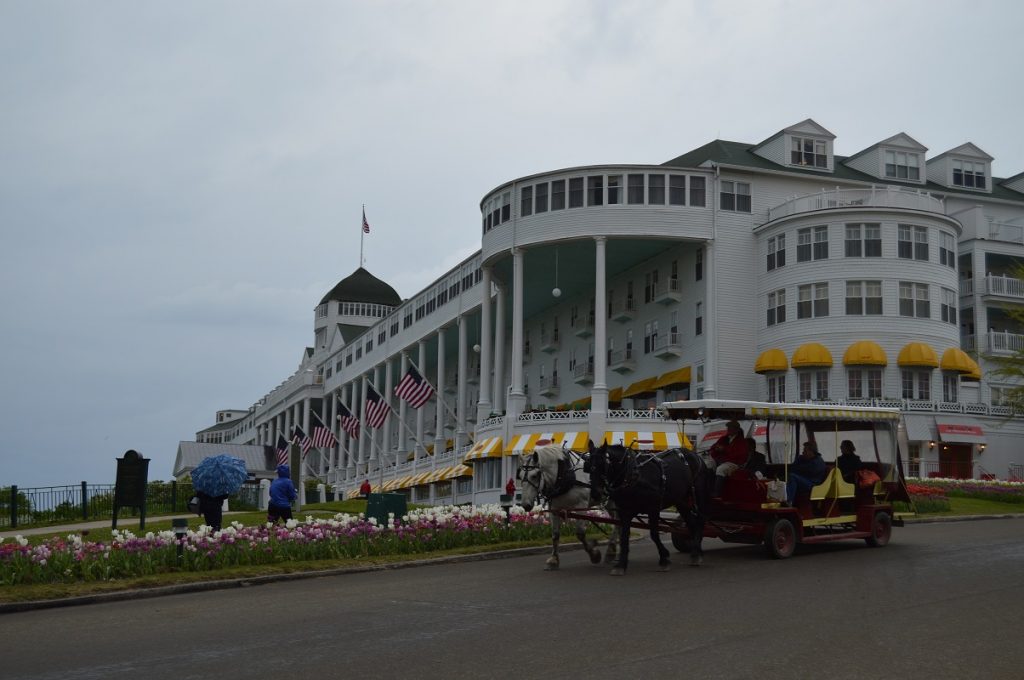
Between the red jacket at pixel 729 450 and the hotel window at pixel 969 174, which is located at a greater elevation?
the hotel window at pixel 969 174

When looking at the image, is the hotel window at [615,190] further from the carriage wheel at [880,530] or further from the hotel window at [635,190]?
the carriage wheel at [880,530]

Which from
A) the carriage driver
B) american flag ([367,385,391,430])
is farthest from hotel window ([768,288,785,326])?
the carriage driver

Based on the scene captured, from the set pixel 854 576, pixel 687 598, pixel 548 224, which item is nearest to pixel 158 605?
pixel 687 598

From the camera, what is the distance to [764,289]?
186 feet

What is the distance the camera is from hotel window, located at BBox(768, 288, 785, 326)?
55.3 metres

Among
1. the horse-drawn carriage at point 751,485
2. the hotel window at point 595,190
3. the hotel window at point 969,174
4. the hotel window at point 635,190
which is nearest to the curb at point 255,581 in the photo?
the horse-drawn carriage at point 751,485

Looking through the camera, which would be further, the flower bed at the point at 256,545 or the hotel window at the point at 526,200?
the hotel window at the point at 526,200

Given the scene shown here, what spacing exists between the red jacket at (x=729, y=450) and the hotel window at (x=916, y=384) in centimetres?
3547

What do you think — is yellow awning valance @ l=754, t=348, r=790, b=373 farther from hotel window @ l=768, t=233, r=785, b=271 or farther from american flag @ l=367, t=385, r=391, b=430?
american flag @ l=367, t=385, r=391, b=430

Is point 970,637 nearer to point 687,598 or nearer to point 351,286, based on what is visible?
point 687,598

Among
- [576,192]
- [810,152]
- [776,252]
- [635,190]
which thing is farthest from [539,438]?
[810,152]

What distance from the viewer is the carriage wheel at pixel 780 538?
19.1 m

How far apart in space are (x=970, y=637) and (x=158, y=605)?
33.1ft

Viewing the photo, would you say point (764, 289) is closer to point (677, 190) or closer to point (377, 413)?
point (677, 190)
